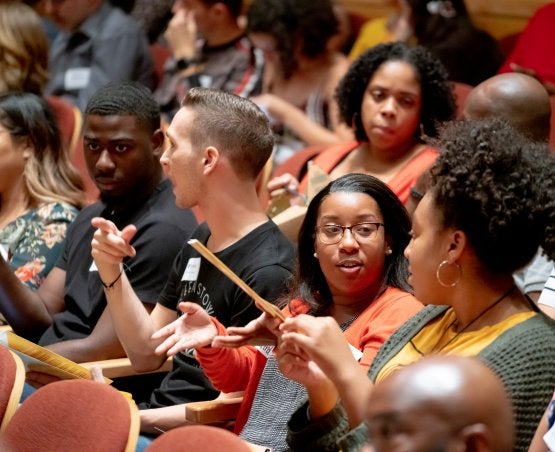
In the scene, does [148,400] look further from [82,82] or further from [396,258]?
Answer: [82,82]

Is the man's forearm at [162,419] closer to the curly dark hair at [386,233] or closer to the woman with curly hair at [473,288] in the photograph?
the curly dark hair at [386,233]

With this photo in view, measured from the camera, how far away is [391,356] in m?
1.90

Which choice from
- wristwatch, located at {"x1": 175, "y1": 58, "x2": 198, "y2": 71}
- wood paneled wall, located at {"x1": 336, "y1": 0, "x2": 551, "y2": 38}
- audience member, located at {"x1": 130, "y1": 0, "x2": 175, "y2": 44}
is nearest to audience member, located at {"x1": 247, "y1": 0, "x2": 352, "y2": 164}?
wristwatch, located at {"x1": 175, "y1": 58, "x2": 198, "y2": 71}

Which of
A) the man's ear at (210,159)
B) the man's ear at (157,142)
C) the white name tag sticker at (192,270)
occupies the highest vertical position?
the man's ear at (210,159)

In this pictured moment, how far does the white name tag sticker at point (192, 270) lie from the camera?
8.24 feet

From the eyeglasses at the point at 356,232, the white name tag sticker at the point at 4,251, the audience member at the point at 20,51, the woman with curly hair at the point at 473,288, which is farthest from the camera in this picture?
the audience member at the point at 20,51

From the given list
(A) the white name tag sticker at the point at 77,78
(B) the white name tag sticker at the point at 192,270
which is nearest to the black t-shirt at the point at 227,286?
(B) the white name tag sticker at the point at 192,270

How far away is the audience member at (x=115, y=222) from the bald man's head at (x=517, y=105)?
81 centimetres

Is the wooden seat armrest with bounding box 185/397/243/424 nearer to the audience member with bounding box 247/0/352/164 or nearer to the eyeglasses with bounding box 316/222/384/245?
the eyeglasses with bounding box 316/222/384/245

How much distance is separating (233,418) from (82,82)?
2579 mm

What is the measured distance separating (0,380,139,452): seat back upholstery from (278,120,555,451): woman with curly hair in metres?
0.29

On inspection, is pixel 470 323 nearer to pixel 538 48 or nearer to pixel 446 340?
pixel 446 340

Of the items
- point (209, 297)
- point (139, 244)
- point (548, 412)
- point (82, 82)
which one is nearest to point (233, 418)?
point (209, 297)

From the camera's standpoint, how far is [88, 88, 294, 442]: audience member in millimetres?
2428
